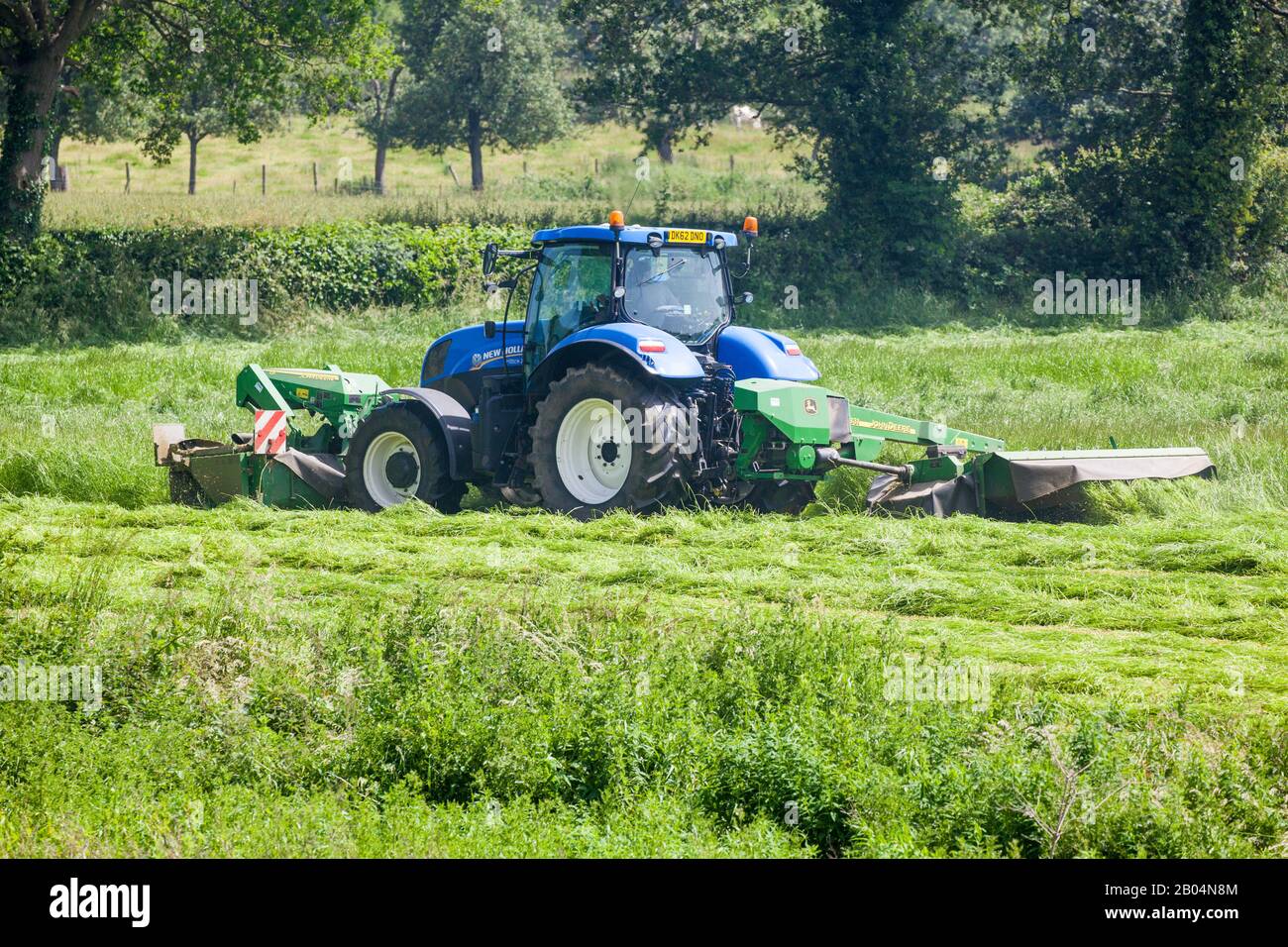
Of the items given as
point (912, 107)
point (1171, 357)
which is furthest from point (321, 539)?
point (912, 107)

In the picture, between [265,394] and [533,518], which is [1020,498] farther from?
[265,394]

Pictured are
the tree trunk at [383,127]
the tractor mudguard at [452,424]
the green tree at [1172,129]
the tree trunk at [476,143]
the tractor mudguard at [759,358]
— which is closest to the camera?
the tractor mudguard at [759,358]

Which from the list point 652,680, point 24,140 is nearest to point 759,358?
point 652,680

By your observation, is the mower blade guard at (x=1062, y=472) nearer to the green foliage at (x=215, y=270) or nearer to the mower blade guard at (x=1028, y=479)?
the mower blade guard at (x=1028, y=479)

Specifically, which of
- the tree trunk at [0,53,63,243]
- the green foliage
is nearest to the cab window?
the green foliage

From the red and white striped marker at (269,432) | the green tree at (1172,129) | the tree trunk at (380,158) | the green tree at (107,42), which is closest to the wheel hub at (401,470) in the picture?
the red and white striped marker at (269,432)

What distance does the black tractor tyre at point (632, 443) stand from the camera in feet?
34.8

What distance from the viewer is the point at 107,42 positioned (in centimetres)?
2633

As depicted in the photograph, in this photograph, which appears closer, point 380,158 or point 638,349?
point 638,349

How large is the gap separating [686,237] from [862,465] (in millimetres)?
2262

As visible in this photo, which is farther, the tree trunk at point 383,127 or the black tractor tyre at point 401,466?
the tree trunk at point 383,127

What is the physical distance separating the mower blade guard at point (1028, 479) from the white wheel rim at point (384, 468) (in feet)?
12.4

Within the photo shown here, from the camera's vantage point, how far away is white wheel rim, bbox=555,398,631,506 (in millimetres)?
11070

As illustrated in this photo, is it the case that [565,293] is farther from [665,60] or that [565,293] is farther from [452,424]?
[665,60]
